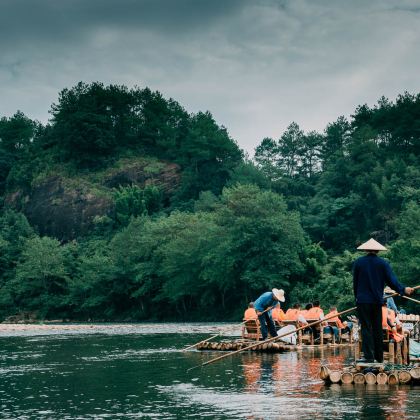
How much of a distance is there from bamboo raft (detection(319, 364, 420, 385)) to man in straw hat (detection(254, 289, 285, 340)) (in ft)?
34.6

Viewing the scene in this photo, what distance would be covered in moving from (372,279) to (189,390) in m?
4.53

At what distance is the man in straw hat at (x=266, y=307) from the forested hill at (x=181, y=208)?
2876 cm

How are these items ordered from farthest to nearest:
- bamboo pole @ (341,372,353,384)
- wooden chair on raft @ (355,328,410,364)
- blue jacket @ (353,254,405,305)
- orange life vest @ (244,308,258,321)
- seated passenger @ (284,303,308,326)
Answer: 1. orange life vest @ (244,308,258,321)
2. seated passenger @ (284,303,308,326)
3. wooden chair on raft @ (355,328,410,364)
4. blue jacket @ (353,254,405,305)
5. bamboo pole @ (341,372,353,384)

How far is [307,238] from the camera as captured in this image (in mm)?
80938

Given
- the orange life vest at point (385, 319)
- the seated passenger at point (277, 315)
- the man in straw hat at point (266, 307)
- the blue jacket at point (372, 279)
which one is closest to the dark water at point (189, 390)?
the man in straw hat at point (266, 307)

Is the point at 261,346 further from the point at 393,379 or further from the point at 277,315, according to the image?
the point at 393,379

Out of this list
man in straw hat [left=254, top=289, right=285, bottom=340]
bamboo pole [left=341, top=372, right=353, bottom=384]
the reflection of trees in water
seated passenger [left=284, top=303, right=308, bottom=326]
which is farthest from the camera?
seated passenger [left=284, top=303, right=308, bottom=326]

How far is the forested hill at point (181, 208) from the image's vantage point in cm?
7506

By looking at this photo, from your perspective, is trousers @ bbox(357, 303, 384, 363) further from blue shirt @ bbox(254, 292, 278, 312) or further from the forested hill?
the forested hill

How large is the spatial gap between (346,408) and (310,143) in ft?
348

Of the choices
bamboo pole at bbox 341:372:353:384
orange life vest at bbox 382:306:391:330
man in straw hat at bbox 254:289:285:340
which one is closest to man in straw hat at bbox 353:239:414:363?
bamboo pole at bbox 341:372:353:384

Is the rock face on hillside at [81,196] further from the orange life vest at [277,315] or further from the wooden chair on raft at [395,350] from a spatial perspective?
the wooden chair on raft at [395,350]

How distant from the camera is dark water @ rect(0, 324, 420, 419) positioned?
14.6m

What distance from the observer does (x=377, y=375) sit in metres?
17.1
